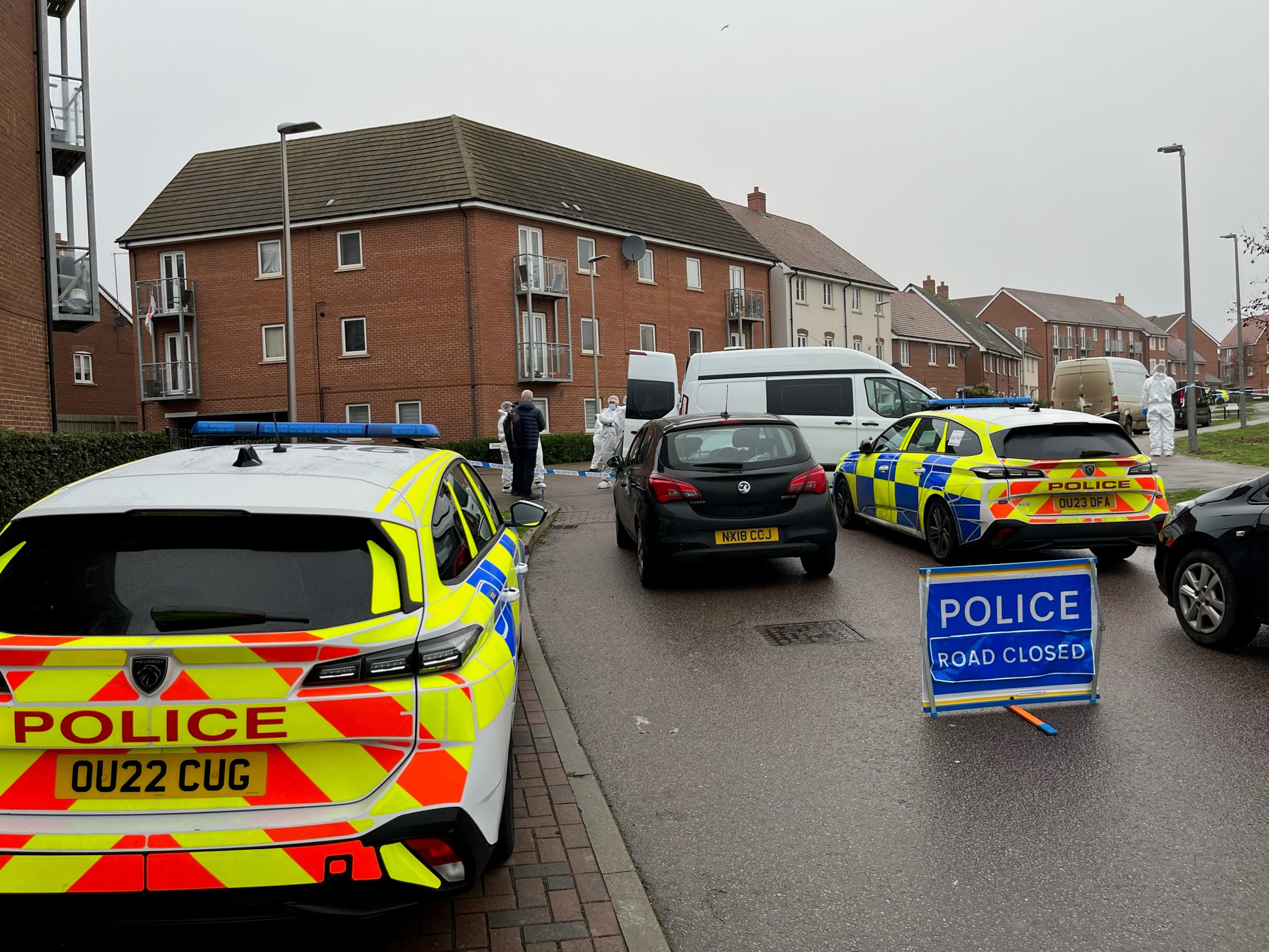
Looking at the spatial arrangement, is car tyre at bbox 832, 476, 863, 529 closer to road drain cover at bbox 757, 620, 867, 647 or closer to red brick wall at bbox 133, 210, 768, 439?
road drain cover at bbox 757, 620, 867, 647

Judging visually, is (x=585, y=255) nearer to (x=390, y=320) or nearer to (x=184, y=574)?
(x=390, y=320)

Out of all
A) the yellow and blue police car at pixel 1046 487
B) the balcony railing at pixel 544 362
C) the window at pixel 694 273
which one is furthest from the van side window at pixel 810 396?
the window at pixel 694 273

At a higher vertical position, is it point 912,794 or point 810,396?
point 810,396

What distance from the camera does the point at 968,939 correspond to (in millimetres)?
3266

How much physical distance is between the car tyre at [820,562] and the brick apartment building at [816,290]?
3811 cm

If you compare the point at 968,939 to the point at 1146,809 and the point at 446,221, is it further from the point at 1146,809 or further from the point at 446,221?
the point at 446,221

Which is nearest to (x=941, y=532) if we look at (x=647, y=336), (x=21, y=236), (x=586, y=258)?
(x=21, y=236)

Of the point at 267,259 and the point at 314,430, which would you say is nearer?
the point at 314,430

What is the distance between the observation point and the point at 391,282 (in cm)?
3444

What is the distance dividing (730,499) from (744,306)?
35972 mm

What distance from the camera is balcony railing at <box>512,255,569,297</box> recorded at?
3475 cm

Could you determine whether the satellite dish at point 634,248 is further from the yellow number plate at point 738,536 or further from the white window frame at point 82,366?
the yellow number plate at point 738,536

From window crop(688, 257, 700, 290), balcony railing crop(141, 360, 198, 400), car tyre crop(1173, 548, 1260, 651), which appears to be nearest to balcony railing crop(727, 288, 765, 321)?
window crop(688, 257, 700, 290)

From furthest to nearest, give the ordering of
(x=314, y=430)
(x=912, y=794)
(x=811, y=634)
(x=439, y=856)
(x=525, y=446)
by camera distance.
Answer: (x=525, y=446) → (x=811, y=634) → (x=314, y=430) → (x=912, y=794) → (x=439, y=856)
